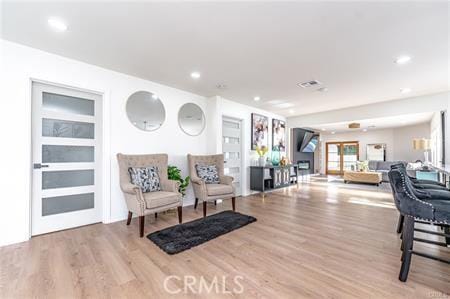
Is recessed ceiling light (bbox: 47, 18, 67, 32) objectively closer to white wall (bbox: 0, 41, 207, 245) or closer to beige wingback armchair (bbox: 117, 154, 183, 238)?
white wall (bbox: 0, 41, 207, 245)

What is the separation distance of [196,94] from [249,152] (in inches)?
84.5

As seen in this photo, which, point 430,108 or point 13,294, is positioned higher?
point 430,108

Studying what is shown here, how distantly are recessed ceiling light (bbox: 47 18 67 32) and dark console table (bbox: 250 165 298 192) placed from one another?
443 centimetres

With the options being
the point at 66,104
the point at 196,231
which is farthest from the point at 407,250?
the point at 66,104

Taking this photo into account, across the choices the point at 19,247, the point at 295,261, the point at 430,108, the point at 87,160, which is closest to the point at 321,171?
the point at 430,108

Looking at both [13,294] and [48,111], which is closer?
[13,294]

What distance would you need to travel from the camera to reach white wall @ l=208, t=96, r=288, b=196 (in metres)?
4.55

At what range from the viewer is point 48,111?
2.78 m

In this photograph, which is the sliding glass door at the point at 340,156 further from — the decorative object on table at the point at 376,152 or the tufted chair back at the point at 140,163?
the tufted chair back at the point at 140,163

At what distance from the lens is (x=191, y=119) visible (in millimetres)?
4426

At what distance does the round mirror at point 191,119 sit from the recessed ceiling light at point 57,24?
2247 mm

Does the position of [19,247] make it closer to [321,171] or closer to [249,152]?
[249,152]

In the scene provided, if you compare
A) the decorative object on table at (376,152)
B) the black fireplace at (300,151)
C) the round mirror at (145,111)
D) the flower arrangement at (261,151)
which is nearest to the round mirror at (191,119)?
the round mirror at (145,111)

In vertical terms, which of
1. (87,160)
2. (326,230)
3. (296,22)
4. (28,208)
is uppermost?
(296,22)
